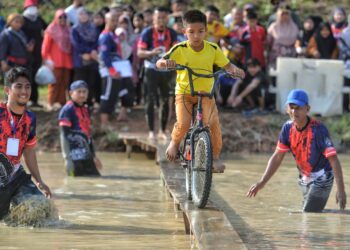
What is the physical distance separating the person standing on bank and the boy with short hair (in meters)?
1.53

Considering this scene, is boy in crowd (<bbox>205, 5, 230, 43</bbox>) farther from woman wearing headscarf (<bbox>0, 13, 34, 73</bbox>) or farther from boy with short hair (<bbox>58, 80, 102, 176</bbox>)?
boy with short hair (<bbox>58, 80, 102, 176</bbox>)

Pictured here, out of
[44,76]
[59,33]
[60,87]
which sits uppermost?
[59,33]

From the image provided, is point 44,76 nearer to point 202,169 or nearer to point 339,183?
point 202,169

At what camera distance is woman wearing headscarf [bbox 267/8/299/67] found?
18.0 m

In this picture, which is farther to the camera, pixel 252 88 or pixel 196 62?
pixel 252 88

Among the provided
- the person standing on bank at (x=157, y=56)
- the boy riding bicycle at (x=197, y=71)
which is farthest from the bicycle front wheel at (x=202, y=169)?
the person standing on bank at (x=157, y=56)

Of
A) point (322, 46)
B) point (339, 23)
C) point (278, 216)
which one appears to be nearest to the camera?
point (278, 216)

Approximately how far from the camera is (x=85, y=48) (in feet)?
57.2

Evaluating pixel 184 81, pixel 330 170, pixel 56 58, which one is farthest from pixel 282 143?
pixel 56 58

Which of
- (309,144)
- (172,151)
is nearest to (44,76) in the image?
(172,151)

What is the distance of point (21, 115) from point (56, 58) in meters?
8.29

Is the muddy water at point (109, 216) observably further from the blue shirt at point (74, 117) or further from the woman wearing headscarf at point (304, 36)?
the woman wearing headscarf at point (304, 36)

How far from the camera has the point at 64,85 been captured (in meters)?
18.0

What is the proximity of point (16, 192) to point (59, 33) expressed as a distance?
27.6 feet
